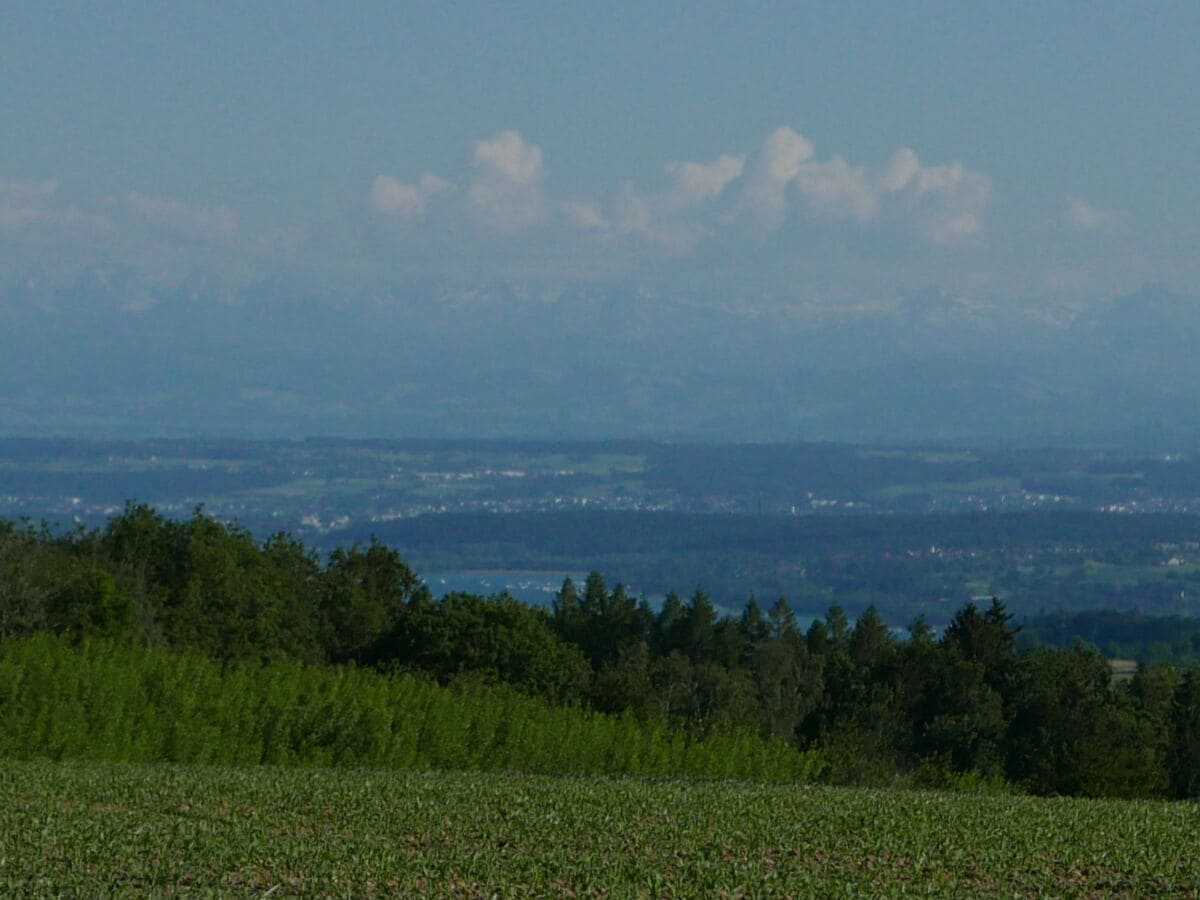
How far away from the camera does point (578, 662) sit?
6650 centimetres

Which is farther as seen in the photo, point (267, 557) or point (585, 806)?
point (267, 557)

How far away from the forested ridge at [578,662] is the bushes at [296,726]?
99 centimetres

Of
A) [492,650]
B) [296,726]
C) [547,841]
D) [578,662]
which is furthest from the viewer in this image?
[578,662]

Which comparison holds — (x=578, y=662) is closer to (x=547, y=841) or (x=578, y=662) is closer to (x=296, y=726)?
(x=296, y=726)

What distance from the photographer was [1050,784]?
63.1m

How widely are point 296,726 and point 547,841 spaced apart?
24780 mm

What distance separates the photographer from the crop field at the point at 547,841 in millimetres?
16781

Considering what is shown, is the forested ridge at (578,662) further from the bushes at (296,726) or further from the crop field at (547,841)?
the crop field at (547,841)

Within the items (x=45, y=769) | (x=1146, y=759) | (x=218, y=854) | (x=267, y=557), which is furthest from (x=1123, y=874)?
(x=267, y=557)

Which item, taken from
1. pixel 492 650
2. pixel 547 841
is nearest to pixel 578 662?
pixel 492 650

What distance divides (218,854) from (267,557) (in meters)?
56.0

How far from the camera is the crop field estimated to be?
16781 mm

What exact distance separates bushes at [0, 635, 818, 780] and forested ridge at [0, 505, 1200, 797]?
39.1 inches

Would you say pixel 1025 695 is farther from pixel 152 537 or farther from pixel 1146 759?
pixel 152 537
